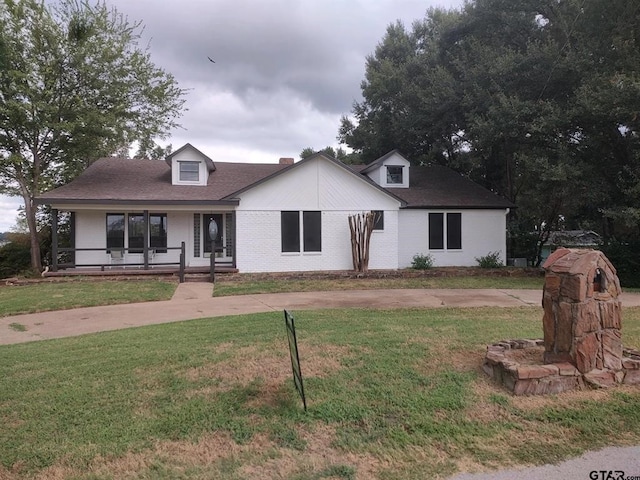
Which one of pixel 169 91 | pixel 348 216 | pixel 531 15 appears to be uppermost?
pixel 531 15

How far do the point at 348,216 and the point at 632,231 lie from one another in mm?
12494

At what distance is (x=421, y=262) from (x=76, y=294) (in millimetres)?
11968

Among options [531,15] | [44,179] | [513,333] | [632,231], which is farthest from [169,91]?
[632,231]

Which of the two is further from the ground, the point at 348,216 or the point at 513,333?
the point at 348,216

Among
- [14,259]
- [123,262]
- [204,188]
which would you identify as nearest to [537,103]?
[204,188]

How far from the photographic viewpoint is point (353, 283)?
1420cm

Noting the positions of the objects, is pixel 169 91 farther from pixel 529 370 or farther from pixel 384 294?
pixel 529 370

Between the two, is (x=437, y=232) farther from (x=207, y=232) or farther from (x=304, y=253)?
(x=207, y=232)

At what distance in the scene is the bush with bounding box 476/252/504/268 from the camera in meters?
17.9

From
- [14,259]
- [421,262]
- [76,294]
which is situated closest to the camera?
[76,294]

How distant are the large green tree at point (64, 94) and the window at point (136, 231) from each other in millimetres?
3632

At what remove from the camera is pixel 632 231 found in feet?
62.2

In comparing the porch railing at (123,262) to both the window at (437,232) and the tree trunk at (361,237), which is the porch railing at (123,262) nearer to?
the tree trunk at (361,237)

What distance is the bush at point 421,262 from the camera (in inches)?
688
